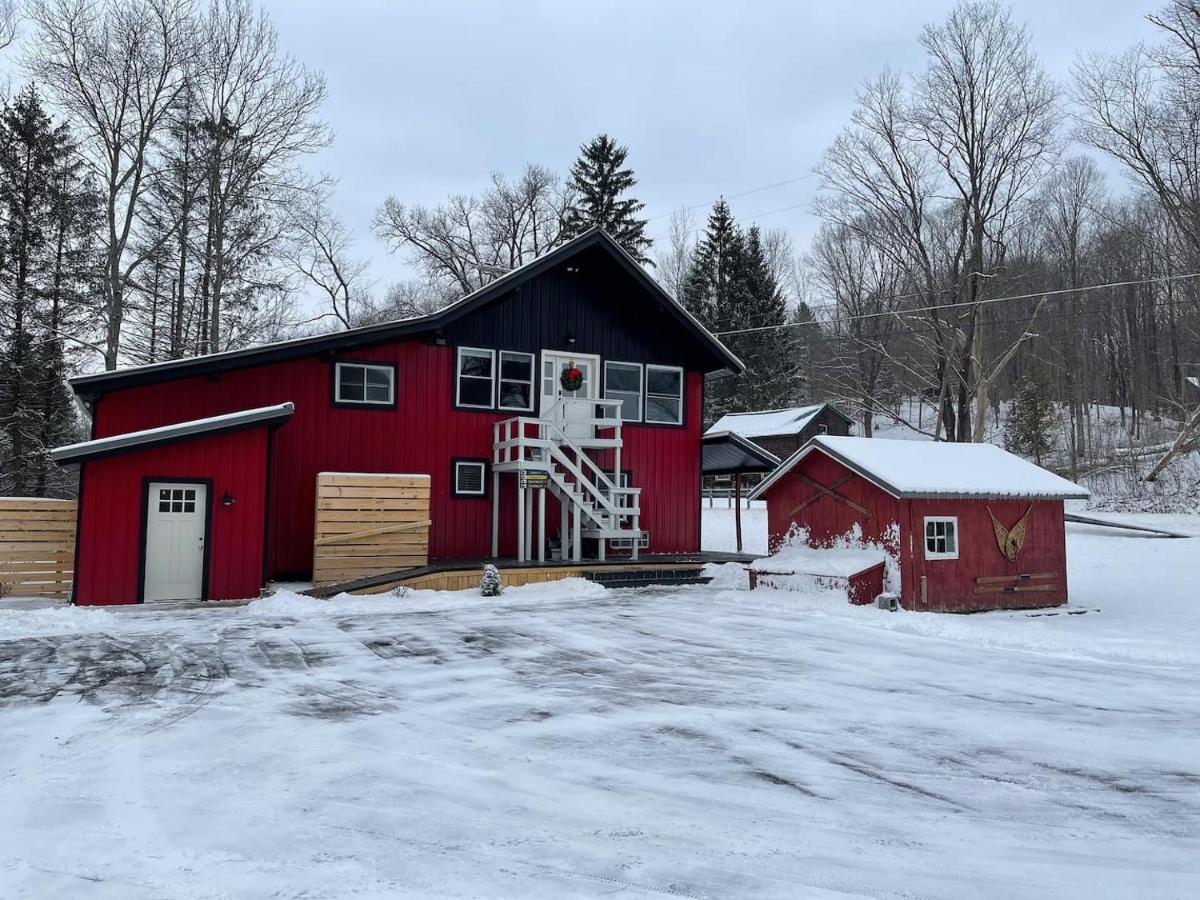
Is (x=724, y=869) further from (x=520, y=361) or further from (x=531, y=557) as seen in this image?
(x=520, y=361)

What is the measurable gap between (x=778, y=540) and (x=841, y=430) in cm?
2813

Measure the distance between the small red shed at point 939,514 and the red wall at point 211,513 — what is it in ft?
29.6

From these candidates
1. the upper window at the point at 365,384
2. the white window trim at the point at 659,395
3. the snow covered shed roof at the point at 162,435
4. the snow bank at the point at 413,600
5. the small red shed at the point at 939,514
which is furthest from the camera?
the white window trim at the point at 659,395

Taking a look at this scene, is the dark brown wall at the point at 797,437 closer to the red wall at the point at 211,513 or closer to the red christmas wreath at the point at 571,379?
the red christmas wreath at the point at 571,379

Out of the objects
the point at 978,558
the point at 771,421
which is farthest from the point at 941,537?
the point at 771,421

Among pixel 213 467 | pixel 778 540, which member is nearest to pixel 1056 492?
pixel 778 540

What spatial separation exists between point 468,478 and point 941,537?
8907mm

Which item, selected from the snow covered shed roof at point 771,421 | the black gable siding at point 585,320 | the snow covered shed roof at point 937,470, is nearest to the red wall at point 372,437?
the black gable siding at point 585,320

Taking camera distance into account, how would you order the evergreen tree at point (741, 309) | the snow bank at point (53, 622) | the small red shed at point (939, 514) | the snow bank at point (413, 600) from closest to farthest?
the snow bank at point (53, 622) < the snow bank at point (413, 600) < the small red shed at point (939, 514) < the evergreen tree at point (741, 309)

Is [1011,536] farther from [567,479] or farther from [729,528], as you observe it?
[729,528]

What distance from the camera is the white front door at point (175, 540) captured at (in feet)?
38.9

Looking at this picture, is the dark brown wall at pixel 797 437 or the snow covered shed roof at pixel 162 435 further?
the dark brown wall at pixel 797 437

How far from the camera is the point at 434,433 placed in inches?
628

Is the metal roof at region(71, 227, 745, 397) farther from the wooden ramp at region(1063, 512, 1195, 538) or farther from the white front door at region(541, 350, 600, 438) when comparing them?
the wooden ramp at region(1063, 512, 1195, 538)
